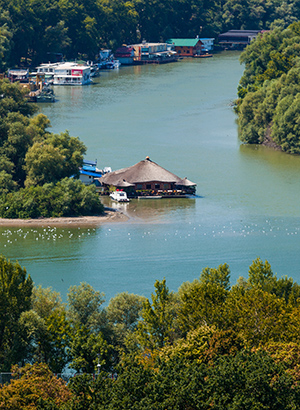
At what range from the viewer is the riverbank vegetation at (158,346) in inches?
968

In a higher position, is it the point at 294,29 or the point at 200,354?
the point at 294,29

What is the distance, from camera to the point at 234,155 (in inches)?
2566

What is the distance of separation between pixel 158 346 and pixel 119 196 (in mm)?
24064

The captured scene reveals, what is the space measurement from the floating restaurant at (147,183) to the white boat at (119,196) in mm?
662

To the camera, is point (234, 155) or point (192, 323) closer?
point (192, 323)

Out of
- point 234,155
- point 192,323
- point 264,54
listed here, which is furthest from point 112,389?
point 264,54

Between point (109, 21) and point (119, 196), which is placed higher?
point (109, 21)

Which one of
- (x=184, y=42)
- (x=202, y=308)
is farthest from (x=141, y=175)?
(x=184, y=42)

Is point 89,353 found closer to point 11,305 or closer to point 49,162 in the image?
point 11,305

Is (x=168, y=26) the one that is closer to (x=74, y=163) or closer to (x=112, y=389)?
(x=74, y=163)

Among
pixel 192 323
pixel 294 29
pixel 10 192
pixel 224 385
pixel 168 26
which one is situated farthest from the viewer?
pixel 168 26

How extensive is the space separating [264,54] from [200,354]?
64215 mm

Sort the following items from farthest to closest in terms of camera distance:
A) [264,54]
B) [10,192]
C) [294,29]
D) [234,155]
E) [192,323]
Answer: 1. [294,29]
2. [264,54]
3. [234,155]
4. [10,192]
5. [192,323]

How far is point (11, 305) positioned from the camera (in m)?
31.1
